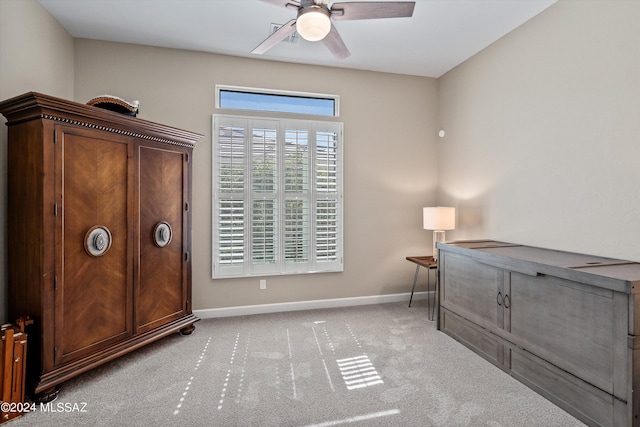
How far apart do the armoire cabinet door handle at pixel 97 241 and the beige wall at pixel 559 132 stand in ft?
11.7

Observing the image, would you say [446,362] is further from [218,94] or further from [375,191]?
[218,94]

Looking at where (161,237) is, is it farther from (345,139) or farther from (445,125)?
(445,125)

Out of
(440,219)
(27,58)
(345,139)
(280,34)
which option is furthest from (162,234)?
(440,219)

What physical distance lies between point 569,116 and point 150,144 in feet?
11.4

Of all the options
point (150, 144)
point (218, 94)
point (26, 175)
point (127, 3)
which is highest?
point (127, 3)

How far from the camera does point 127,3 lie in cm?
269

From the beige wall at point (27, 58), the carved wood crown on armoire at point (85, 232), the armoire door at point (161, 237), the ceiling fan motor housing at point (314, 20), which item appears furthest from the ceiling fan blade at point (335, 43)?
the beige wall at point (27, 58)

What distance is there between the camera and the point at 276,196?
3.72 m

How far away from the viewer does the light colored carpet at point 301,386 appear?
1933mm

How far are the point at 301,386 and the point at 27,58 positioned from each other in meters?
3.29

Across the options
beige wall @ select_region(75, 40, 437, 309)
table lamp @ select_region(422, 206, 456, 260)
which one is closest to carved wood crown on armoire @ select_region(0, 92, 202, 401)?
beige wall @ select_region(75, 40, 437, 309)

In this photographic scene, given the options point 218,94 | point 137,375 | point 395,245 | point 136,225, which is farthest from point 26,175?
point 395,245

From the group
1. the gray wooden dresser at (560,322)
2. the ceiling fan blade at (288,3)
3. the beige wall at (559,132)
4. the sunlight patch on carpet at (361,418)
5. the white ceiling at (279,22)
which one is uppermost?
the white ceiling at (279,22)

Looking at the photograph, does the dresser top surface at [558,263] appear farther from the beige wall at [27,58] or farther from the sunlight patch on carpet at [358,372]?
the beige wall at [27,58]
